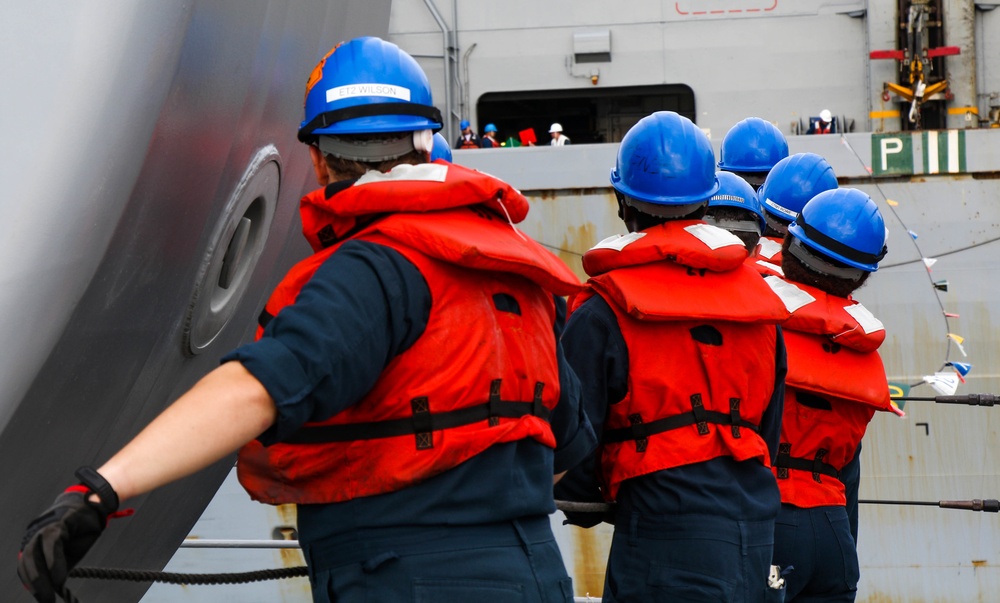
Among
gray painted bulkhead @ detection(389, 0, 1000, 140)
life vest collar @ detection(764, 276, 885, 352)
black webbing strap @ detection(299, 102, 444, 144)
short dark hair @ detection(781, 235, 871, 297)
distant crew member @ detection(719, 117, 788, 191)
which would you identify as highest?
gray painted bulkhead @ detection(389, 0, 1000, 140)

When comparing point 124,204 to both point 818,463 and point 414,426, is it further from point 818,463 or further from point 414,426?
point 818,463

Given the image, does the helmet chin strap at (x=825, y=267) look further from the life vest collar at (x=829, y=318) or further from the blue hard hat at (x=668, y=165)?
the blue hard hat at (x=668, y=165)

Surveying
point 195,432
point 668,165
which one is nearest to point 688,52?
point 668,165

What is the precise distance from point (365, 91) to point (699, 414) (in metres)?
1.22

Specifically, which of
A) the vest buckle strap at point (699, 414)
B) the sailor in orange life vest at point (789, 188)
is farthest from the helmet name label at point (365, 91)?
the sailor in orange life vest at point (789, 188)

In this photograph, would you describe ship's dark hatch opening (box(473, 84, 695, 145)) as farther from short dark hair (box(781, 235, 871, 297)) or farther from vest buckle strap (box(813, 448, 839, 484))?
vest buckle strap (box(813, 448, 839, 484))

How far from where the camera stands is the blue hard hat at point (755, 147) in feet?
16.8

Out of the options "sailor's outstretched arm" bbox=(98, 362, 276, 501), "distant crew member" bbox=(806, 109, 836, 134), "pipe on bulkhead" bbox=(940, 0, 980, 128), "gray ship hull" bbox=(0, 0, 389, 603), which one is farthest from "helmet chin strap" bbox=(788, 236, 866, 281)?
"pipe on bulkhead" bbox=(940, 0, 980, 128)

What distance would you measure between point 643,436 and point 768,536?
40 centimetres

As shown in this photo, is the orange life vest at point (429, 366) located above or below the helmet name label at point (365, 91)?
below

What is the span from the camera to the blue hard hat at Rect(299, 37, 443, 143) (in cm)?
196

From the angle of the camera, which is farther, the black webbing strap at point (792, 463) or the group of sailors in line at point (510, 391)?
the black webbing strap at point (792, 463)

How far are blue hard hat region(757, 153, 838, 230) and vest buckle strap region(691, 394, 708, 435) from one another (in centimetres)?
176

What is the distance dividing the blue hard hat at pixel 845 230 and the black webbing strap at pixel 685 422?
729 millimetres
